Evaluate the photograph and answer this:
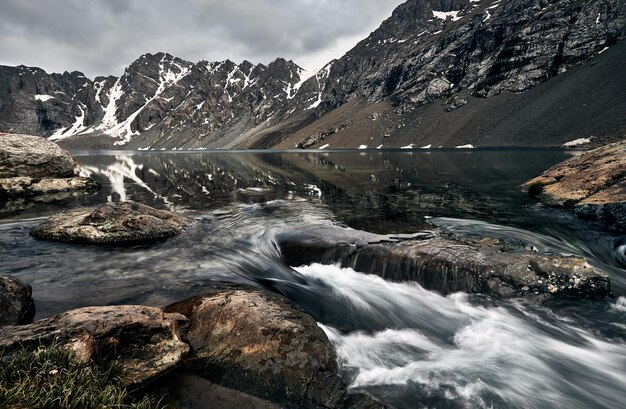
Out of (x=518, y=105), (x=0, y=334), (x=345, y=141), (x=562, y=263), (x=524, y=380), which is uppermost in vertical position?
(x=518, y=105)

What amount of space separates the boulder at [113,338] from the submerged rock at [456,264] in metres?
7.96

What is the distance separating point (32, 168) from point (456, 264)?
41622mm

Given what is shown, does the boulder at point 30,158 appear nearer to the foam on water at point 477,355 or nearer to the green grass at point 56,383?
the green grass at point 56,383

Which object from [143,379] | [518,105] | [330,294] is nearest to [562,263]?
[330,294]

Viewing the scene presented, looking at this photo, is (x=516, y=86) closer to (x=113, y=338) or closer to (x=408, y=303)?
(x=408, y=303)

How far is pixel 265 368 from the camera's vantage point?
641cm

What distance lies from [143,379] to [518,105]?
541ft

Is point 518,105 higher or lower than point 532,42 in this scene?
lower

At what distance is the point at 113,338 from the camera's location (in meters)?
6.13

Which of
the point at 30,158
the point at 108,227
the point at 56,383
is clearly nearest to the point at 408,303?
the point at 56,383

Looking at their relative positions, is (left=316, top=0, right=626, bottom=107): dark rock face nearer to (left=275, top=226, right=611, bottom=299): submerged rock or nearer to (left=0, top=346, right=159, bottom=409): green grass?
(left=275, top=226, right=611, bottom=299): submerged rock

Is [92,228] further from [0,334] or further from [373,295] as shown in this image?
[373,295]

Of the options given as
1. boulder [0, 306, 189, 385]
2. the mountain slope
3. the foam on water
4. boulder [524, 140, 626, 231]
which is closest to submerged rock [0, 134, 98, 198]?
boulder [0, 306, 189, 385]

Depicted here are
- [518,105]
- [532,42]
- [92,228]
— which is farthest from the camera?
[532,42]
